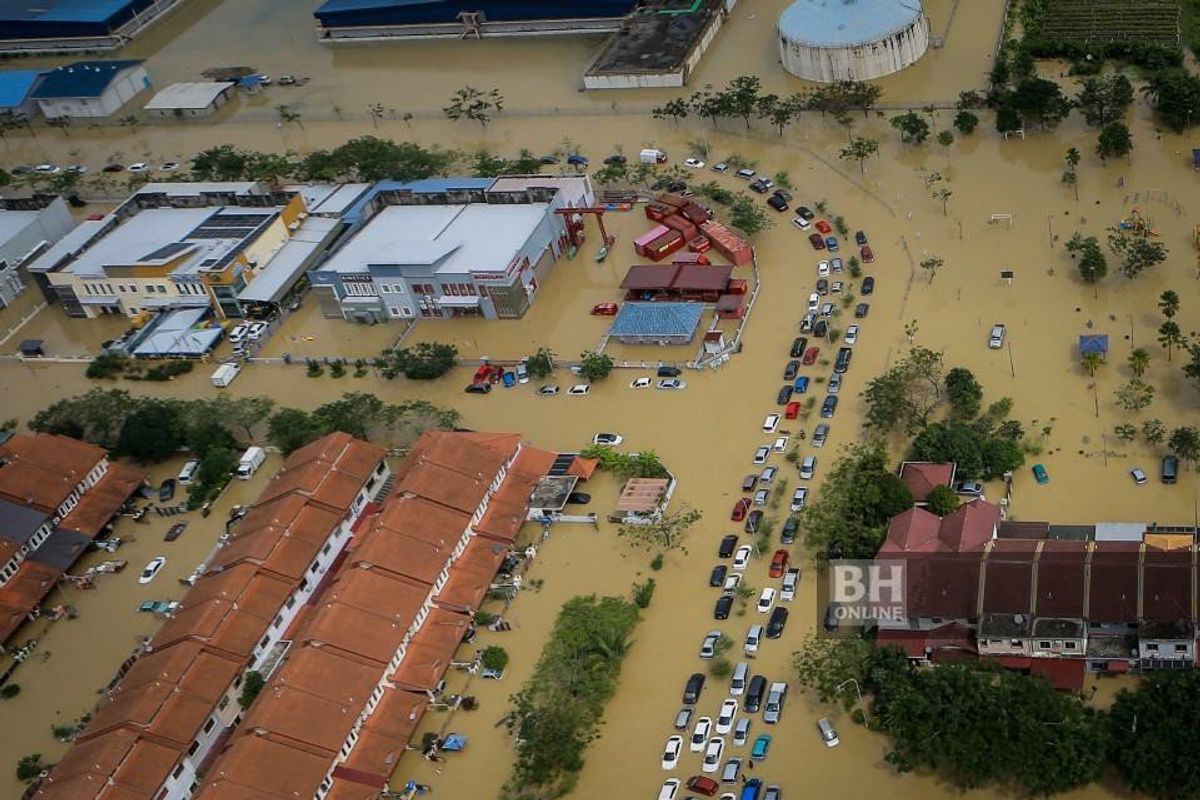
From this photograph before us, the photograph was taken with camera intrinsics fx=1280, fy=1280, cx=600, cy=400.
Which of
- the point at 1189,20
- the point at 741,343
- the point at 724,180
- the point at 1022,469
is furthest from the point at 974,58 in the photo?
the point at 1022,469

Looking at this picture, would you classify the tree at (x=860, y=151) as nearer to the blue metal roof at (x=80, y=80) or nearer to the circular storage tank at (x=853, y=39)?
the circular storage tank at (x=853, y=39)

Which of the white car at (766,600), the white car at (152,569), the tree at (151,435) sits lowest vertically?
the white car at (766,600)

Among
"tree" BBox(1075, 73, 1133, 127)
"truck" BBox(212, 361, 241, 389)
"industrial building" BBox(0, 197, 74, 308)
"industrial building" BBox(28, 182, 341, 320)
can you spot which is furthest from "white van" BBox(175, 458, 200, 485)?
"tree" BBox(1075, 73, 1133, 127)

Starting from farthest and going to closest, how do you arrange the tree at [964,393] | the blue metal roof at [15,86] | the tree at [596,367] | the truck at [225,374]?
the blue metal roof at [15,86], the truck at [225,374], the tree at [596,367], the tree at [964,393]

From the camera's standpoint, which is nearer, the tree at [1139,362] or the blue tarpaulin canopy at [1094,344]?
the tree at [1139,362]

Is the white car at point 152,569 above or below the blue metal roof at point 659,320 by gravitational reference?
below

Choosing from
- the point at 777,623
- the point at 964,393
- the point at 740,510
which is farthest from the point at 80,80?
the point at 777,623

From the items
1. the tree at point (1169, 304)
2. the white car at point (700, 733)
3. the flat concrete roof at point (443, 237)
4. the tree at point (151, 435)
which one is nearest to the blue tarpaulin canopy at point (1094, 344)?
the tree at point (1169, 304)
